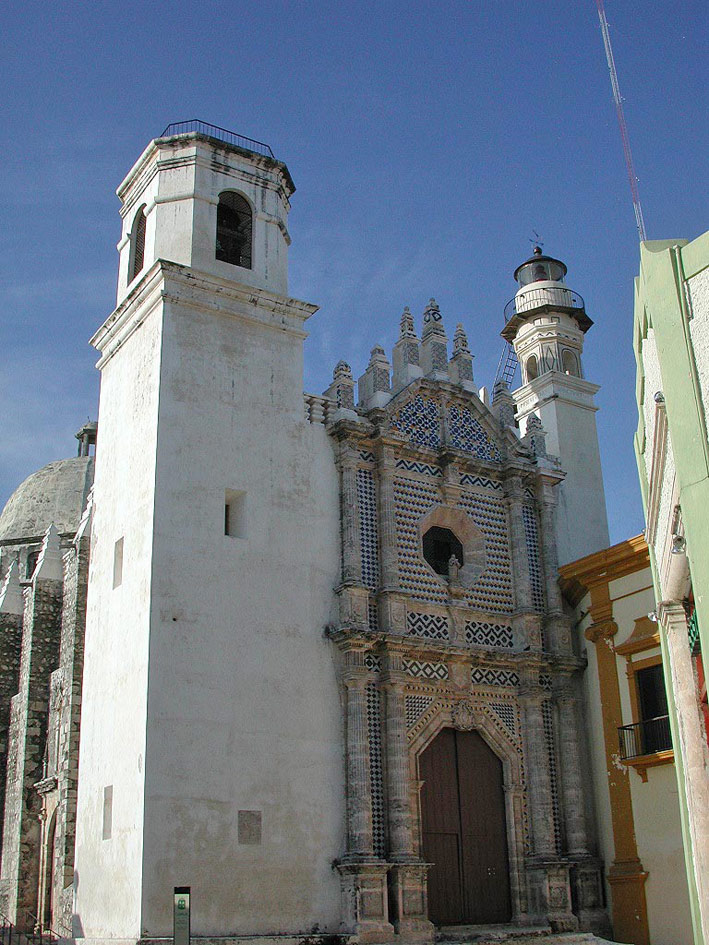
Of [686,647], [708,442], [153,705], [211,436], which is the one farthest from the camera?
[211,436]

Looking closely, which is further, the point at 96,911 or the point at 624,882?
the point at 624,882

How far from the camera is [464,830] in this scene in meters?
16.6

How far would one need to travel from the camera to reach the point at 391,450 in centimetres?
1789

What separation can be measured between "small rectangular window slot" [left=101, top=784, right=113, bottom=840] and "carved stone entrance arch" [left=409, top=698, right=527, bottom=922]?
4.45 meters

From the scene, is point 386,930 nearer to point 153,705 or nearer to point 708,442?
point 153,705

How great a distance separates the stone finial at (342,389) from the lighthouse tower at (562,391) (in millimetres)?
4248

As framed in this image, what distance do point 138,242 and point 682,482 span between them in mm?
13287

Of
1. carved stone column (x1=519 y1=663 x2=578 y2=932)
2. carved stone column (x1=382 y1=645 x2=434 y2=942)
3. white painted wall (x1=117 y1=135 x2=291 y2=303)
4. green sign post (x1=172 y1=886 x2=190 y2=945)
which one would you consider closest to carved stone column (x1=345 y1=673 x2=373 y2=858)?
carved stone column (x1=382 y1=645 x2=434 y2=942)

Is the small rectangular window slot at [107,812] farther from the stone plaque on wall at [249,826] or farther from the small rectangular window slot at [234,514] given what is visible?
the small rectangular window slot at [234,514]

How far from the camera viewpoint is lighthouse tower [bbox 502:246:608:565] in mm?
20344

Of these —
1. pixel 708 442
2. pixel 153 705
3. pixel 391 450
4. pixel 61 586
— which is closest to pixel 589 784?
pixel 391 450

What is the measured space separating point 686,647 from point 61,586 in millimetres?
12834

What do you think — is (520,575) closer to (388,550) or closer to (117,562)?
(388,550)

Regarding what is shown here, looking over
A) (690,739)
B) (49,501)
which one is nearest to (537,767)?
(690,739)
